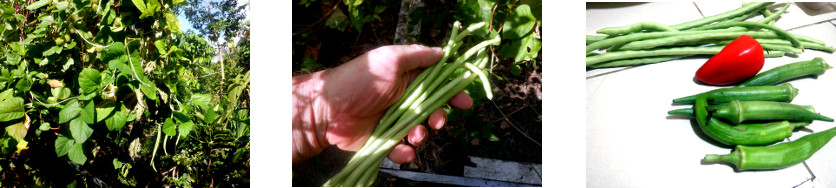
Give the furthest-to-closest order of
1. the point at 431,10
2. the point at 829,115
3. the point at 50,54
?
the point at 829,115, the point at 431,10, the point at 50,54

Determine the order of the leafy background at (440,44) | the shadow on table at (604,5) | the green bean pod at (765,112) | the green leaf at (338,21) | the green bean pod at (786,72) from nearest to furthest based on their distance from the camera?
1. the leafy background at (440,44)
2. the green leaf at (338,21)
3. the green bean pod at (765,112)
4. the green bean pod at (786,72)
5. the shadow on table at (604,5)

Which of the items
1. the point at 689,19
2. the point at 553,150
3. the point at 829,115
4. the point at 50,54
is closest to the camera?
the point at 553,150

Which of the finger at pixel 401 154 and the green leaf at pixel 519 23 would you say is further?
the finger at pixel 401 154

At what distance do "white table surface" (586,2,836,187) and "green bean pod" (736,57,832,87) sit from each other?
58 mm

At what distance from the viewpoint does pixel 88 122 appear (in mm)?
826

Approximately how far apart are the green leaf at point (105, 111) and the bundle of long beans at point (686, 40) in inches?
55.3

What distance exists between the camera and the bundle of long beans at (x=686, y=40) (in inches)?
58.3

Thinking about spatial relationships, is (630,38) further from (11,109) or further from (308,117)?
(11,109)

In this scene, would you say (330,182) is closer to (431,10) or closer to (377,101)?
(377,101)

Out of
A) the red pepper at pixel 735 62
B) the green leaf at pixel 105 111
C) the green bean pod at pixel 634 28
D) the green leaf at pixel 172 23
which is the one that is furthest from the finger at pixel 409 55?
the red pepper at pixel 735 62

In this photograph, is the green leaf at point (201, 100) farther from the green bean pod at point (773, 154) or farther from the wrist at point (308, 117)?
the green bean pod at point (773, 154)

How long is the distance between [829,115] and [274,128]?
186 centimetres

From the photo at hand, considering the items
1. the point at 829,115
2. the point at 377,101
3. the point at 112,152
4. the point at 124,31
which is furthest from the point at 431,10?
the point at 829,115

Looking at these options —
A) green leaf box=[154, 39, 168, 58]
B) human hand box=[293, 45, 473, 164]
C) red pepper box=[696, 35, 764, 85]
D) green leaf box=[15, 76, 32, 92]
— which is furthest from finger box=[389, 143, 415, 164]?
red pepper box=[696, 35, 764, 85]
